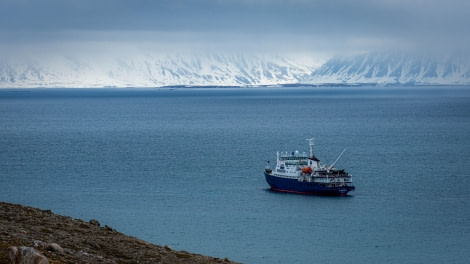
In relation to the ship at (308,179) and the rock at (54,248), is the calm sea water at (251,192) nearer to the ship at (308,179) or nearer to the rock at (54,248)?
the ship at (308,179)

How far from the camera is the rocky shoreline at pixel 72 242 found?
83.0ft

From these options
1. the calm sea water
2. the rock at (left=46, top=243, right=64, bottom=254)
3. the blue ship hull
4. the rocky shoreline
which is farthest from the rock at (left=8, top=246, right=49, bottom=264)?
the blue ship hull

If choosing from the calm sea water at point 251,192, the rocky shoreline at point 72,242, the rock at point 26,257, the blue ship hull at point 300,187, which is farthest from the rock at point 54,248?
the blue ship hull at point 300,187

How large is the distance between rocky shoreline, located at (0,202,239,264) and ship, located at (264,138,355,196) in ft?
132

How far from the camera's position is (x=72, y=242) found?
2781 centimetres

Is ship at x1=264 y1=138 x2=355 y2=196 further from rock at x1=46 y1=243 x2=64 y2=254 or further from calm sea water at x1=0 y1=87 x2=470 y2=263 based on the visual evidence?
rock at x1=46 y1=243 x2=64 y2=254

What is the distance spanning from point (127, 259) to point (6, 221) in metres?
5.67

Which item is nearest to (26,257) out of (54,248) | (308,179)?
(54,248)

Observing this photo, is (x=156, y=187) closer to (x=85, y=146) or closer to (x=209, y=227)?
(x=209, y=227)

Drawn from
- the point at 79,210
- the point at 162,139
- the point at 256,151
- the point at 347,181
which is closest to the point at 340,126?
the point at 162,139

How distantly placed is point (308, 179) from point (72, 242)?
4537 cm

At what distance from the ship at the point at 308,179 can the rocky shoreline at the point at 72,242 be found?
40158mm

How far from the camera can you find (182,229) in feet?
179

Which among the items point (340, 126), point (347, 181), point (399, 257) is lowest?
point (399, 257)
